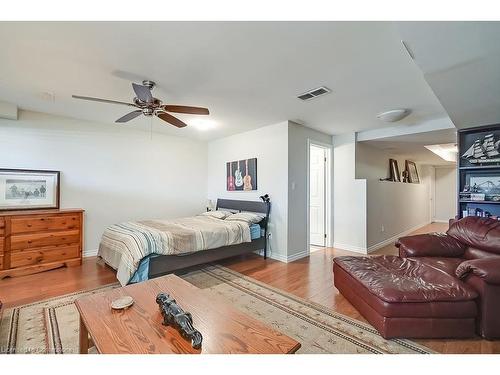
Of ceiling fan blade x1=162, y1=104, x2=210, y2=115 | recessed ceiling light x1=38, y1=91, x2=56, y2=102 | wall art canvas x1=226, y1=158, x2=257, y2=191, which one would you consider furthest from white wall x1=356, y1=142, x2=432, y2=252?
recessed ceiling light x1=38, y1=91, x2=56, y2=102

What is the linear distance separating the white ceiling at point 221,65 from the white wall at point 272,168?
0.71m

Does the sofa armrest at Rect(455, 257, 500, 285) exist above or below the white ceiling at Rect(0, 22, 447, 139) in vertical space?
below

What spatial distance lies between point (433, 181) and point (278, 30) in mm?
9464

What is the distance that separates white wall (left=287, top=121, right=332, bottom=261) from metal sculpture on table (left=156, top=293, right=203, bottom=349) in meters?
2.81

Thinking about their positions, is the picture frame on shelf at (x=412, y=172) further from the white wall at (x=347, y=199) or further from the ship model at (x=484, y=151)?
the ship model at (x=484, y=151)

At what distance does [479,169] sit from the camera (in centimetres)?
338

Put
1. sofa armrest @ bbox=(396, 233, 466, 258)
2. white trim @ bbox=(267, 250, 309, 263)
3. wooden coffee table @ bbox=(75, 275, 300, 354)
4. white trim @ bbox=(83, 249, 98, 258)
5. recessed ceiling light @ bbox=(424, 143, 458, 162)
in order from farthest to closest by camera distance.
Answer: recessed ceiling light @ bbox=(424, 143, 458, 162), white trim @ bbox=(83, 249, 98, 258), white trim @ bbox=(267, 250, 309, 263), sofa armrest @ bbox=(396, 233, 466, 258), wooden coffee table @ bbox=(75, 275, 300, 354)

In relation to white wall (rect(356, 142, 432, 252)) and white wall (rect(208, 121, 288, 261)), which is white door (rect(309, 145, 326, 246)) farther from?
white wall (rect(208, 121, 288, 261))

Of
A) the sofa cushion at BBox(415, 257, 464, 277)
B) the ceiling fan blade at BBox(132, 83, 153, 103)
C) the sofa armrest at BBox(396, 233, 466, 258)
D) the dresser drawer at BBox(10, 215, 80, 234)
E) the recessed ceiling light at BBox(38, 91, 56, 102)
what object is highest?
the recessed ceiling light at BBox(38, 91, 56, 102)

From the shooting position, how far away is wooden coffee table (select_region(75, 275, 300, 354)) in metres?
1.15

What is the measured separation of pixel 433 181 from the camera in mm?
8680

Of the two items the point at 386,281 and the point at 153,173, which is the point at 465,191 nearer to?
the point at 386,281

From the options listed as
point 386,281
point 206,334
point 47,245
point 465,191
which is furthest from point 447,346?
point 47,245

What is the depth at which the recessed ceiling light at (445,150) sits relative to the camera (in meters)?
5.29
